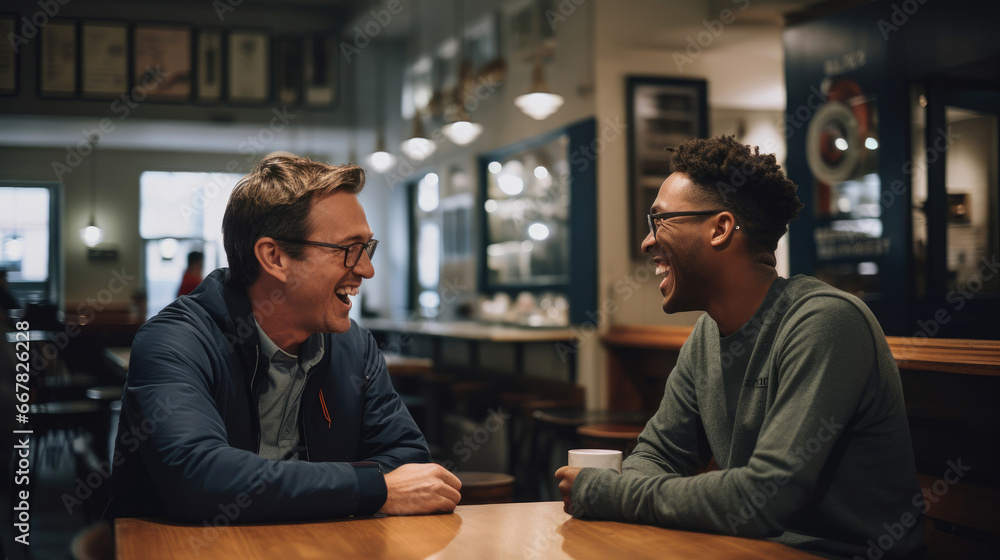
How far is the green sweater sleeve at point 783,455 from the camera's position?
1.33m

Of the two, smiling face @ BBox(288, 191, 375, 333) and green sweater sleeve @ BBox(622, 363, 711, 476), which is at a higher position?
smiling face @ BBox(288, 191, 375, 333)

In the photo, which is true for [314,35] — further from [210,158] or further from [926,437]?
[926,437]

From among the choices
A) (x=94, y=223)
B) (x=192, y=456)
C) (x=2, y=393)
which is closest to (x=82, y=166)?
(x=94, y=223)

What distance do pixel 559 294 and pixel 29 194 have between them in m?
4.06

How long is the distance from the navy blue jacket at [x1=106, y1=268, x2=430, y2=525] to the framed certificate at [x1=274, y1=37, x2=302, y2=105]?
8.20 metres

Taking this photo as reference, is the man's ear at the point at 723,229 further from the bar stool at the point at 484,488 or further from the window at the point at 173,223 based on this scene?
the window at the point at 173,223

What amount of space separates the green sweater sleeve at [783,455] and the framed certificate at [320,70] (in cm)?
927

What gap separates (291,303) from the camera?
181 centimetres

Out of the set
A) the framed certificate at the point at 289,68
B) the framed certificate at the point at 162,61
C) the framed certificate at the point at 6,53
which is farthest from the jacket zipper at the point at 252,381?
the framed certificate at the point at 289,68

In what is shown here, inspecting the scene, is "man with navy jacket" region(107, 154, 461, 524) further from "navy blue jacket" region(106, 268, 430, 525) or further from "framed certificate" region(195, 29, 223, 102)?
"framed certificate" region(195, 29, 223, 102)

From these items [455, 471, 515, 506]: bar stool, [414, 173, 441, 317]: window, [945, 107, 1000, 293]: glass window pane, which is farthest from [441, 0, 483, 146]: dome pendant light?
[455, 471, 515, 506]: bar stool

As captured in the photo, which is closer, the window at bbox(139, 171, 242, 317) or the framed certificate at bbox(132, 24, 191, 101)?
the framed certificate at bbox(132, 24, 191, 101)

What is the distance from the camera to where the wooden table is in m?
1.22

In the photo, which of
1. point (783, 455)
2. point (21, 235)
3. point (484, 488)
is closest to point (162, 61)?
point (21, 235)
